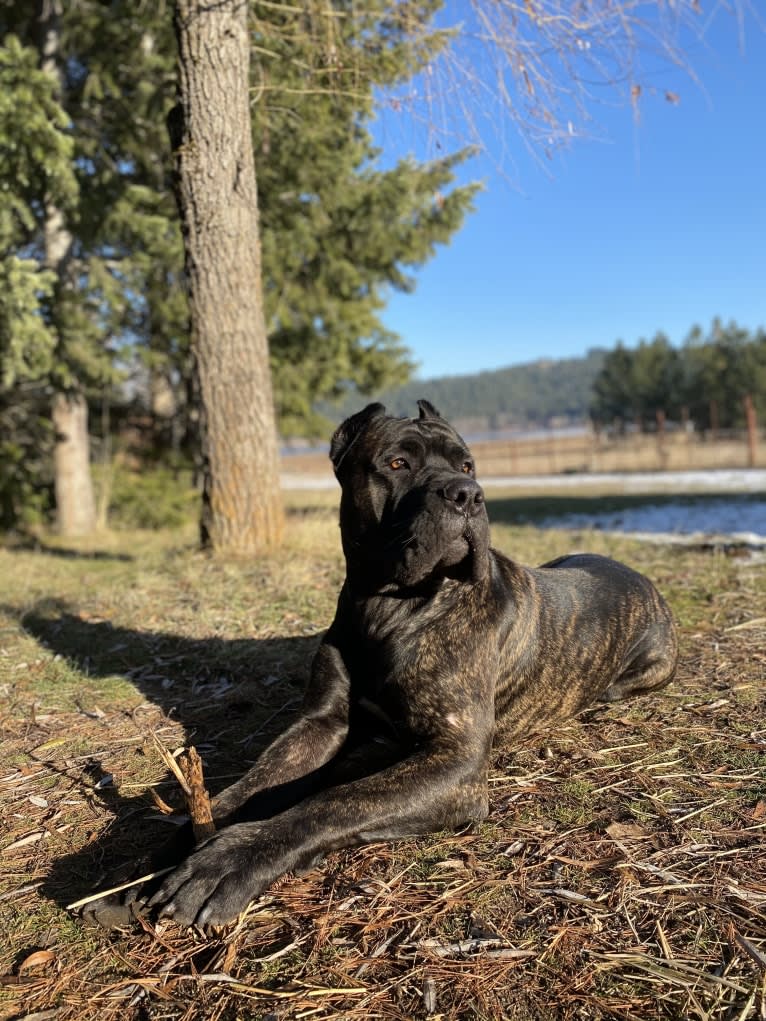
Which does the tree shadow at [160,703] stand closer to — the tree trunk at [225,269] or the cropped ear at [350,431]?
the cropped ear at [350,431]

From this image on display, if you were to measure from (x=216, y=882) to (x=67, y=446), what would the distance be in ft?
41.0

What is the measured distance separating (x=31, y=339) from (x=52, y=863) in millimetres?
9145

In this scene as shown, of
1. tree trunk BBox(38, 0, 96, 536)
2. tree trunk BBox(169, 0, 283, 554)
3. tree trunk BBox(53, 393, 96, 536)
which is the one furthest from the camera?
tree trunk BBox(53, 393, 96, 536)

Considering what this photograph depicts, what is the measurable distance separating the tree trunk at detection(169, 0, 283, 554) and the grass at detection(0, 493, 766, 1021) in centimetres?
259

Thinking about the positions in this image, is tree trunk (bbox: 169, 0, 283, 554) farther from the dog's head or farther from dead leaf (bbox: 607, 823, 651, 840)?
dead leaf (bbox: 607, 823, 651, 840)

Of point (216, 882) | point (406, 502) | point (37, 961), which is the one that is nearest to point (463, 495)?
point (406, 502)

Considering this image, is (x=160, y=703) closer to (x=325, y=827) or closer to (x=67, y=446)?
(x=325, y=827)

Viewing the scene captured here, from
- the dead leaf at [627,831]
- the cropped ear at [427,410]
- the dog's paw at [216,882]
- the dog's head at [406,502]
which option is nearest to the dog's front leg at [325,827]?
the dog's paw at [216,882]

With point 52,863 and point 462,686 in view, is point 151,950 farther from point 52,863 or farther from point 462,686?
point 462,686

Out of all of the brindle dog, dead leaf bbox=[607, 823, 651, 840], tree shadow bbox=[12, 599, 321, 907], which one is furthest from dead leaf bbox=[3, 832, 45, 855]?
dead leaf bbox=[607, 823, 651, 840]

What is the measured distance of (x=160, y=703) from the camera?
410 cm

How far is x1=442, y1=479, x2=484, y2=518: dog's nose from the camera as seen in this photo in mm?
2918

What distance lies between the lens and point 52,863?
8.52 feet

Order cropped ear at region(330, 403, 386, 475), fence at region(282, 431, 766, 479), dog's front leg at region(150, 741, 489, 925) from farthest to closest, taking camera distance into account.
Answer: fence at region(282, 431, 766, 479)
cropped ear at region(330, 403, 386, 475)
dog's front leg at region(150, 741, 489, 925)
